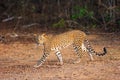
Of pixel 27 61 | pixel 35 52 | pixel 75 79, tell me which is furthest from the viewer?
pixel 35 52

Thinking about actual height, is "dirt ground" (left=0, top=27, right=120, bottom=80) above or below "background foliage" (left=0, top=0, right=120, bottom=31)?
above

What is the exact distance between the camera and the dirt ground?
13.2m

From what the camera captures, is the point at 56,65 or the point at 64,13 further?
the point at 64,13

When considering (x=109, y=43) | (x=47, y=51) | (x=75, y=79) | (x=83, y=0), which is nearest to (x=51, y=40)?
(x=47, y=51)

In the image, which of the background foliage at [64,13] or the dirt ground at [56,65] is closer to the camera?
the dirt ground at [56,65]

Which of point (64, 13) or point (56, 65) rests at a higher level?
point (56, 65)

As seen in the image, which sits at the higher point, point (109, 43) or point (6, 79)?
point (6, 79)

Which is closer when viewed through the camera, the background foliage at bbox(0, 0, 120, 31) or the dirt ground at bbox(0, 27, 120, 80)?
the dirt ground at bbox(0, 27, 120, 80)

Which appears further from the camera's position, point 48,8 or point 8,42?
point 48,8

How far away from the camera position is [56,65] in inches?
578

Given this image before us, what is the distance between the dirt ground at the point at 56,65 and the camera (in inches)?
519

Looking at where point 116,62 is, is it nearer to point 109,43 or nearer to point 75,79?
point 75,79

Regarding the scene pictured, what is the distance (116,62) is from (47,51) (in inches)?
84.7

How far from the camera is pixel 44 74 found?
531 inches
